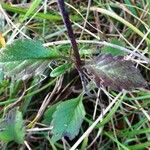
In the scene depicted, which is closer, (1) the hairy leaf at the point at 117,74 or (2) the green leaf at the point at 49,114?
(1) the hairy leaf at the point at 117,74

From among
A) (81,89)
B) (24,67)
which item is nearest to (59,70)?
(24,67)

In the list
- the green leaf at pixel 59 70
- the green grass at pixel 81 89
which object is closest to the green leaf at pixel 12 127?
the green grass at pixel 81 89

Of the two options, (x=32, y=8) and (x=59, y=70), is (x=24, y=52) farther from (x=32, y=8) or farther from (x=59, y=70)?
(x=32, y=8)

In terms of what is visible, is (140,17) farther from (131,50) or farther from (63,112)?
(63,112)

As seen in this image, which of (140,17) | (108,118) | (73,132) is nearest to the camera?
(73,132)

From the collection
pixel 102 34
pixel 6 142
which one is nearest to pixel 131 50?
pixel 102 34

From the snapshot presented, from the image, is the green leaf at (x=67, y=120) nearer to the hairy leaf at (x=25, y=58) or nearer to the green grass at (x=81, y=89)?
the green grass at (x=81, y=89)

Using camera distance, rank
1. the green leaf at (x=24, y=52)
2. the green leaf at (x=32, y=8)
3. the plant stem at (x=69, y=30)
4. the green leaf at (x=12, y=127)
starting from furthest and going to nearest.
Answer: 1. the green leaf at (x=32, y=8)
2. the green leaf at (x=12, y=127)
3. the green leaf at (x=24, y=52)
4. the plant stem at (x=69, y=30)
